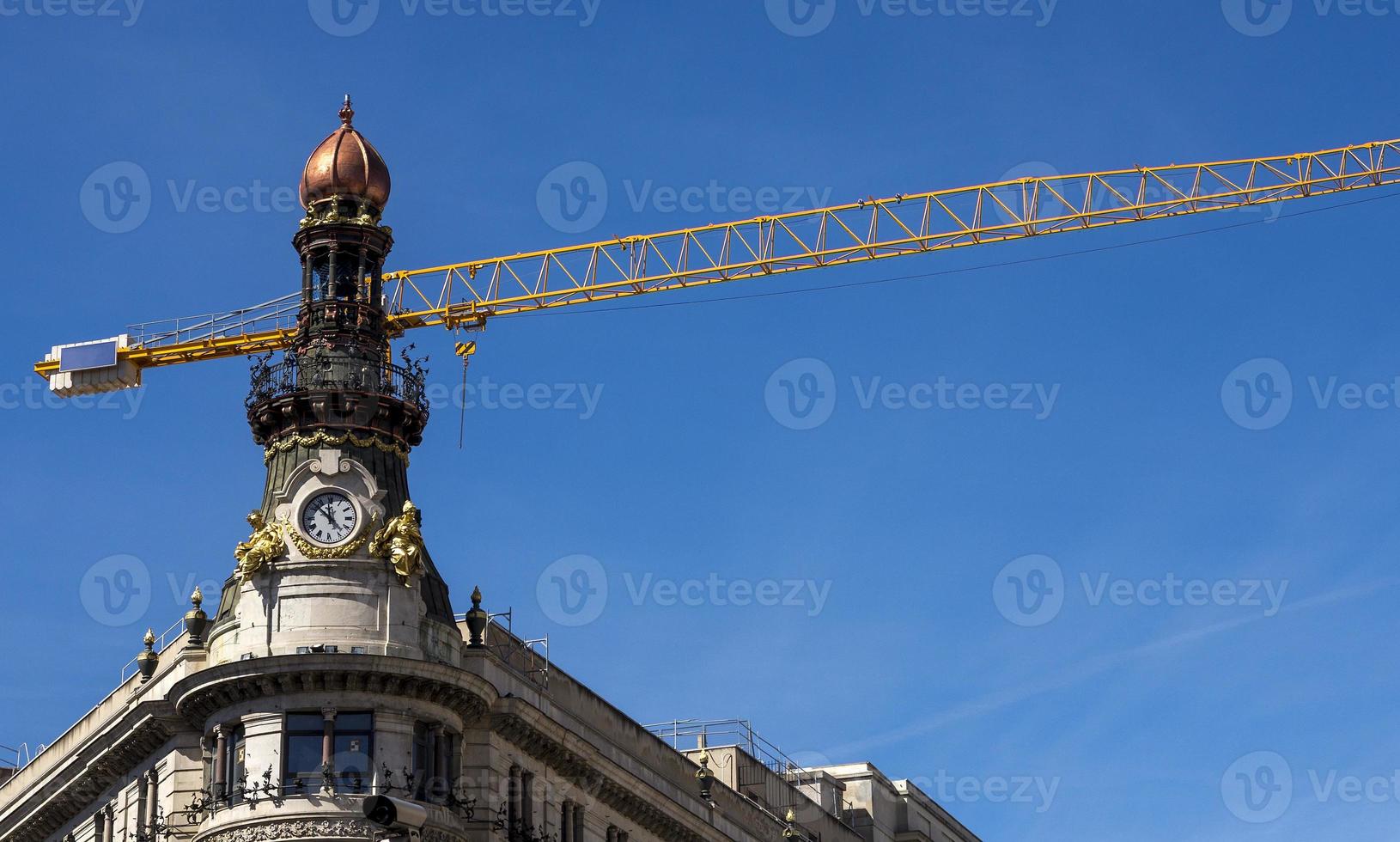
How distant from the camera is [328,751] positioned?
273 feet

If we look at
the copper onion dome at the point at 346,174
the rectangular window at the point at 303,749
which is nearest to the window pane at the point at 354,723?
the rectangular window at the point at 303,749

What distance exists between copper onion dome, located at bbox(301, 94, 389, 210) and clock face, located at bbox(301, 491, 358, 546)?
1256cm

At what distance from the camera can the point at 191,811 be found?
85125mm

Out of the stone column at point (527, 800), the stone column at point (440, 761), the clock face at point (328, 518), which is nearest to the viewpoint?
the stone column at point (440, 761)

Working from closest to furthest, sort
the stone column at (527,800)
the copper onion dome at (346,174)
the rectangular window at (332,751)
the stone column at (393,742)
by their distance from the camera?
the rectangular window at (332,751)
the stone column at (393,742)
the stone column at (527,800)
the copper onion dome at (346,174)

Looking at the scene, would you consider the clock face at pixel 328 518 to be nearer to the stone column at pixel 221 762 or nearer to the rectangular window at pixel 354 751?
the rectangular window at pixel 354 751

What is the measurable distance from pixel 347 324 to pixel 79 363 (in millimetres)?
27344

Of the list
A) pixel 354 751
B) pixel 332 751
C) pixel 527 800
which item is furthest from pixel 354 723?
pixel 527 800

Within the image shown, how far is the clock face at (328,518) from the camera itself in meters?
87.1

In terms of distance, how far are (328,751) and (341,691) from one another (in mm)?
1860

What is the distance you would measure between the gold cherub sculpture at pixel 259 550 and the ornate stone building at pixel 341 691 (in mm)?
76

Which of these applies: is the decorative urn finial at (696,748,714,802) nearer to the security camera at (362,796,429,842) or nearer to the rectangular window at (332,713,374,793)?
the rectangular window at (332,713,374,793)

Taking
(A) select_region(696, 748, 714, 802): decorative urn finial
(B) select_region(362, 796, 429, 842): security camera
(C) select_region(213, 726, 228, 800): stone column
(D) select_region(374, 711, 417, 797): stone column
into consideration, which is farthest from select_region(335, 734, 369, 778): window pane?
(B) select_region(362, 796, 429, 842): security camera

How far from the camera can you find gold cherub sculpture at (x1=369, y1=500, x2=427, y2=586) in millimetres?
86500
